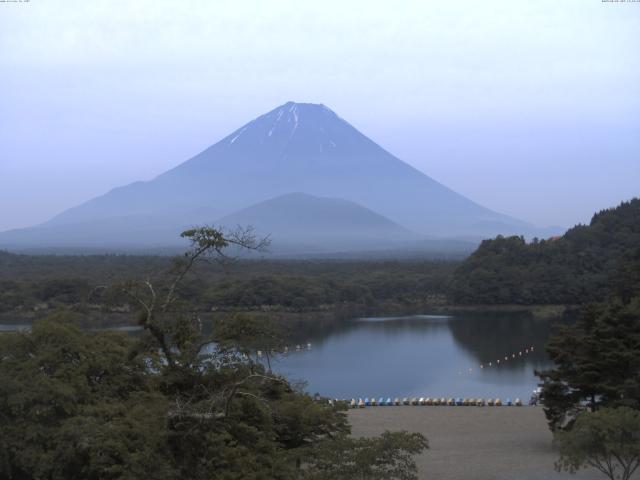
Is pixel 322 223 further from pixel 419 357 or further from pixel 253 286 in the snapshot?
pixel 419 357

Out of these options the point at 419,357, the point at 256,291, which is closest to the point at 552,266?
the point at 256,291

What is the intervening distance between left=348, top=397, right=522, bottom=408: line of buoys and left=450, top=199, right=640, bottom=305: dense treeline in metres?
20.2

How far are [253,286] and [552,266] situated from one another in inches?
577

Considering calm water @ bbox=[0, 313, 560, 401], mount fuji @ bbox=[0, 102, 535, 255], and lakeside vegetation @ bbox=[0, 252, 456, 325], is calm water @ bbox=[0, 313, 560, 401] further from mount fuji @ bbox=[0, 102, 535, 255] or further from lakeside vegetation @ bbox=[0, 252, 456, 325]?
mount fuji @ bbox=[0, 102, 535, 255]

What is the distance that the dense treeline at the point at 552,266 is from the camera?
41344 millimetres

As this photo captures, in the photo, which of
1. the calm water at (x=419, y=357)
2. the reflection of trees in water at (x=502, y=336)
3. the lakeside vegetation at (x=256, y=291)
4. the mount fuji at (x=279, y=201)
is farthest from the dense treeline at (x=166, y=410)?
the mount fuji at (x=279, y=201)

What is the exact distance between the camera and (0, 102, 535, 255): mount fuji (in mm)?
140750

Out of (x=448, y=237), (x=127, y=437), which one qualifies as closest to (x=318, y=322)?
(x=127, y=437)

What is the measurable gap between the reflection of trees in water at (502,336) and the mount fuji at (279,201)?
94.7 metres

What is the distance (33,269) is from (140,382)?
47.7 m

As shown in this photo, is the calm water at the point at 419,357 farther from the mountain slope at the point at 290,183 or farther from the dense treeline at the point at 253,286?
the mountain slope at the point at 290,183

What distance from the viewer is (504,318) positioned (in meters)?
37.2

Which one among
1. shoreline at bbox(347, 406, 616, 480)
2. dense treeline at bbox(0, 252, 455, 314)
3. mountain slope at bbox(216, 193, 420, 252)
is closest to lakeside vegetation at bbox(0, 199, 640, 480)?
shoreline at bbox(347, 406, 616, 480)

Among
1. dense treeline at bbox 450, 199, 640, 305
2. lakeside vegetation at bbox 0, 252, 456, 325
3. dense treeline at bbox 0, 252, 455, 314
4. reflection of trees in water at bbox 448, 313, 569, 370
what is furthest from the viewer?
dense treeline at bbox 450, 199, 640, 305
